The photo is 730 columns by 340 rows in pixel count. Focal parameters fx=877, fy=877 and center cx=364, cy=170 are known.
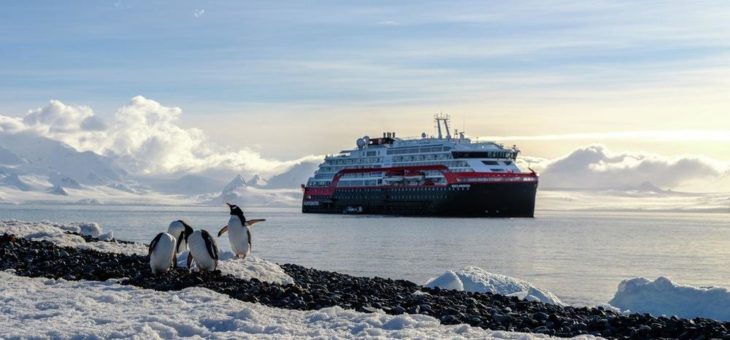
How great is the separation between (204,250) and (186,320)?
201 inches

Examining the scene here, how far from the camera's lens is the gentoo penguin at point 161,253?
50.5ft

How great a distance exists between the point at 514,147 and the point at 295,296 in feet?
301

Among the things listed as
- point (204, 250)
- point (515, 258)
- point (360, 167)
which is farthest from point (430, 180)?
point (204, 250)

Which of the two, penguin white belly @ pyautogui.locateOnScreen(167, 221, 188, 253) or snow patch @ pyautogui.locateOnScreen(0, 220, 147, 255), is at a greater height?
penguin white belly @ pyautogui.locateOnScreen(167, 221, 188, 253)

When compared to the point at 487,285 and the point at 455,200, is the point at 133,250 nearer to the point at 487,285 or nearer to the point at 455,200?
the point at 487,285

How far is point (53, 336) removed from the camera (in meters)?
9.59

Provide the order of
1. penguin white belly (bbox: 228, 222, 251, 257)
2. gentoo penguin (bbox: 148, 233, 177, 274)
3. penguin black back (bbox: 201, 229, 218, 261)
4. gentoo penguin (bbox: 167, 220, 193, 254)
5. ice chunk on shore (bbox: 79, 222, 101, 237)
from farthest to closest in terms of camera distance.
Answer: ice chunk on shore (bbox: 79, 222, 101, 237) < gentoo penguin (bbox: 167, 220, 193, 254) < penguin white belly (bbox: 228, 222, 251, 257) < penguin black back (bbox: 201, 229, 218, 261) < gentoo penguin (bbox: 148, 233, 177, 274)

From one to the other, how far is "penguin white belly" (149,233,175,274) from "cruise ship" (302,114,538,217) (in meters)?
80.4

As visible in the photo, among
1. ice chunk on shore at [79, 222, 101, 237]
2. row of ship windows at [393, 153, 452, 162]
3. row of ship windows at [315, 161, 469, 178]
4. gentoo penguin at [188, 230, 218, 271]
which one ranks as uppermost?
row of ship windows at [393, 153, 452, 162]

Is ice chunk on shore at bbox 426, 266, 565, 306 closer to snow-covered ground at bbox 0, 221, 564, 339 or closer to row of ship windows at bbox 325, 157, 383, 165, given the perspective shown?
snow-covered ground at bbox 0, 221, 564, 339

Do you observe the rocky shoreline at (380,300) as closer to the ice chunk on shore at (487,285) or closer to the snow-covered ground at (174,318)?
the snow-covered ground at (174,318)

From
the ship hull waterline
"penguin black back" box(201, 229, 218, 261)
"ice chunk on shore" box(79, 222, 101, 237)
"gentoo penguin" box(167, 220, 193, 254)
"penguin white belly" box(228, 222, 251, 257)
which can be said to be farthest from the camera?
the ship hull waterline

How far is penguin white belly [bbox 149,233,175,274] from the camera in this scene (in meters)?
15.4

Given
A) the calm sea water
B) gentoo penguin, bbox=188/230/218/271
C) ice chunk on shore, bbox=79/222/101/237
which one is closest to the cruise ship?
the calm sea water
